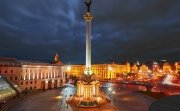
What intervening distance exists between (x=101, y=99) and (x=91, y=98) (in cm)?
273

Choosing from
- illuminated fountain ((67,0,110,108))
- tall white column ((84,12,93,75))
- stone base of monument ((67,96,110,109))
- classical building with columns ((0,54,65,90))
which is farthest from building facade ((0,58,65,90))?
tall white column ((84,12,93,75))

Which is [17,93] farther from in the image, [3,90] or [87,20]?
[87,20]

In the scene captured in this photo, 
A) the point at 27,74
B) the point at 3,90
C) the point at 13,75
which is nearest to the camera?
the point at 3,90

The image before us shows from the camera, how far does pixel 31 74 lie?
66.9 meters

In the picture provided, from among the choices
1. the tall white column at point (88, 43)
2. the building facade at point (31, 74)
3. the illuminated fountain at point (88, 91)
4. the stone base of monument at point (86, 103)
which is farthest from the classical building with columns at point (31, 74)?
the tall white column at point (88, 43)

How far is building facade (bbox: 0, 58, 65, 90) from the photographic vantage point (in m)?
58.0

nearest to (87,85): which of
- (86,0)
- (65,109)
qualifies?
(65,109)

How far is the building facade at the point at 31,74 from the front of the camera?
5797 centimetres

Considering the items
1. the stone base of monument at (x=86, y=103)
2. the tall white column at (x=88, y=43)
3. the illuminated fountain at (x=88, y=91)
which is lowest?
the stone base of monument at (x=86, y=103)

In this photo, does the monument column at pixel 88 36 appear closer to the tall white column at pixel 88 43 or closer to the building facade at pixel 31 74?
the tall white column at pixel 88 43

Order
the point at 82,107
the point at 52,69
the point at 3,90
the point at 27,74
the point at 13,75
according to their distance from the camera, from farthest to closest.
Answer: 1. the point at 52,69
2. the point at 27,74
3. the point at 13,75
4. the point at 3,90
5. the point at 82,107

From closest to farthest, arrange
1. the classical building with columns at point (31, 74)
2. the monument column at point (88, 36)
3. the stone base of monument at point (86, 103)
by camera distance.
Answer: the stone base of monument at point (86, 103)
the monument column at point (88, 36)
the classical building with columns at point (31, 74)

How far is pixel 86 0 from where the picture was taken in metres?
53.3

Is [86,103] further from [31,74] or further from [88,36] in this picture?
[31,74]
